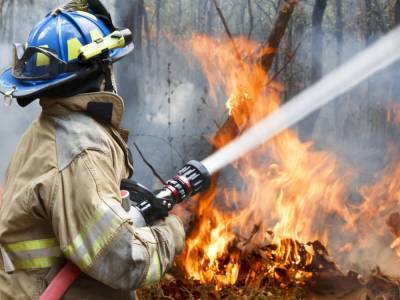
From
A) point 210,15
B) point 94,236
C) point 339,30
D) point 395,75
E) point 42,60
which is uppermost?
point 42,60

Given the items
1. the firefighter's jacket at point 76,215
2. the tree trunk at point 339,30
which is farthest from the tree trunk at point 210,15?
the firefighter's jacket at point 76,215

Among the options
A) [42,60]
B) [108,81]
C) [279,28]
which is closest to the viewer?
[42,60]

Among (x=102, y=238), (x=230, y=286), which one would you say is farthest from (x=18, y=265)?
(x=230, y=286)

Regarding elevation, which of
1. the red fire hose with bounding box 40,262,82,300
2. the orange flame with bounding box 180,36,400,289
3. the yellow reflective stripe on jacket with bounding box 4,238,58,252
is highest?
the yellow reflective stripe on jacket with bounding box 4,238,58,252

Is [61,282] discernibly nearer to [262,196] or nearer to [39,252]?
[39,252]

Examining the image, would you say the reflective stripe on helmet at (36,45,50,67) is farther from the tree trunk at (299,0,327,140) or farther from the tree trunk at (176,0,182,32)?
the tree trunk at (299,0,327,140)

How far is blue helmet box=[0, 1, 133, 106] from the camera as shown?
252 centimetres

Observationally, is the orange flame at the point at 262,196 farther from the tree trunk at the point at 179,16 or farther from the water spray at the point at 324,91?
the tree trunk at the point at 179,16

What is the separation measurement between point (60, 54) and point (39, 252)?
0.92m

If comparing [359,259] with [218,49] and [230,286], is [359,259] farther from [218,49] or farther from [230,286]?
[218,49]

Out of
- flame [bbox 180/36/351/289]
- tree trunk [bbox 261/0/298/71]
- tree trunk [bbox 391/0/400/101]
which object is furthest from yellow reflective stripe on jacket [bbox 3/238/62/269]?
tree trunk [bbox 391/0/400/101]

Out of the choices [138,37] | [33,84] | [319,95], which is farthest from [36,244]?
[319,95]

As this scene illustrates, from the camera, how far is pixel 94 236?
2256 millimetres

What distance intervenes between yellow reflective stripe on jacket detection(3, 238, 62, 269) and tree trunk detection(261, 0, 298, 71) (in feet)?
16.0
